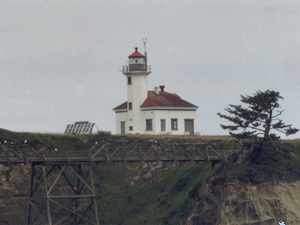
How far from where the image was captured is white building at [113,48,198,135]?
356 feet

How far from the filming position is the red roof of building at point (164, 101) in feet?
358

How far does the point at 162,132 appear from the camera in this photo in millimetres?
108375

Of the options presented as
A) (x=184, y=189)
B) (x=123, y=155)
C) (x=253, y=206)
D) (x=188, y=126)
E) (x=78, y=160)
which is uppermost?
(x=188, y=126)

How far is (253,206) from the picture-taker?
8494 cm

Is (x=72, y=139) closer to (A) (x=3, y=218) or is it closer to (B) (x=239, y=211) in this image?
(A) (x=3, y=218)

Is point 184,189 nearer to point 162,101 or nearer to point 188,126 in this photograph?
point 188,126

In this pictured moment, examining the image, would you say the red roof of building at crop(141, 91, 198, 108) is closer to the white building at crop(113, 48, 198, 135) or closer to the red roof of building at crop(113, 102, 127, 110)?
the white building at crop(113, 48, 198, 135)

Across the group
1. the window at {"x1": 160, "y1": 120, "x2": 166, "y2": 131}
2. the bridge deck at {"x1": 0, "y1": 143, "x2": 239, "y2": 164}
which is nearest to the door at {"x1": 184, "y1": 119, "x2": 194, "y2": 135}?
the window at {"x1": 160, "y1": 120, "x2": 166, "y2": 131}

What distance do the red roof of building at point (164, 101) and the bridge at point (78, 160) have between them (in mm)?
10612

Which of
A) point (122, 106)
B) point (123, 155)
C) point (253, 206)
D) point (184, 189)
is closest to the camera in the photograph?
point (123, 155)

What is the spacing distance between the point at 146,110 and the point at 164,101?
8.00 feet

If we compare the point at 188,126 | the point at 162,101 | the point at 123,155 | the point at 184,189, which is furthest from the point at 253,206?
the point at 162,101

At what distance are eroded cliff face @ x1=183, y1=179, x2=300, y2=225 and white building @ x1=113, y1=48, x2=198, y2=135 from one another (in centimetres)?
2342

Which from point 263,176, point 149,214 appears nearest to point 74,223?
point 149,214
